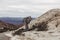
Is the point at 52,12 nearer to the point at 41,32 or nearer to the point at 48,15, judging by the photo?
the point at 48,15

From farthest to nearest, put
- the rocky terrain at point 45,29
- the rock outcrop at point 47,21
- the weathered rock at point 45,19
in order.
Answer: the weathered rock at point 45,19 < the rock outcrop at point 47,21 < the rocky terrain at point 45,29

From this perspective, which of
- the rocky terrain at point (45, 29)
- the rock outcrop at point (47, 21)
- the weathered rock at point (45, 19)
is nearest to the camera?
the rocky terrain at point (45, 29)

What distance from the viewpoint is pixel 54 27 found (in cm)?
2427

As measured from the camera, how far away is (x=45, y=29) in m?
24.4

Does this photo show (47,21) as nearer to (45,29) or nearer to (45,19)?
(45,19)

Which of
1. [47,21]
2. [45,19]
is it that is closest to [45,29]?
[47,21]

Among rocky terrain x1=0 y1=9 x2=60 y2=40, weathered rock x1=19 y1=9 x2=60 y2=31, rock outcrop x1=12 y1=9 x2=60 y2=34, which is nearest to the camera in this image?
rocky terrain x1=0 y1=9 x2=60 y2=40

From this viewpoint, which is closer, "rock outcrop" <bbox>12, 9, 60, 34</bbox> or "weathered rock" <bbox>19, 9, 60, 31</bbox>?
"rock outcrop" <bbox>12, 9, 60, 34</bbox>

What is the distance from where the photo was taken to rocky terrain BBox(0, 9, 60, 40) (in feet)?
71.5

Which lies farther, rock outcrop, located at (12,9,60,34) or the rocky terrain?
rock outcrop, located at (12,9,60,34)

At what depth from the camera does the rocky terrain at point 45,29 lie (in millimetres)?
21797

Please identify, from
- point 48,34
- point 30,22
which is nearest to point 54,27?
point 48,34

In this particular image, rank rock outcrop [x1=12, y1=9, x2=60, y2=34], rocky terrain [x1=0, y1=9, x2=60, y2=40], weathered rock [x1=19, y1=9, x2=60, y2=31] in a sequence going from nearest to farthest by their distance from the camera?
rocky terrain [x1=0, y1=9, x2=60, y2=40], rock outcrop [x1=12, y1=9, x2=60, y2=34], weathered rock [x1=19, y1=9, x2=60, y2=31]

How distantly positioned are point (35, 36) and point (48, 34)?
3.90ft
